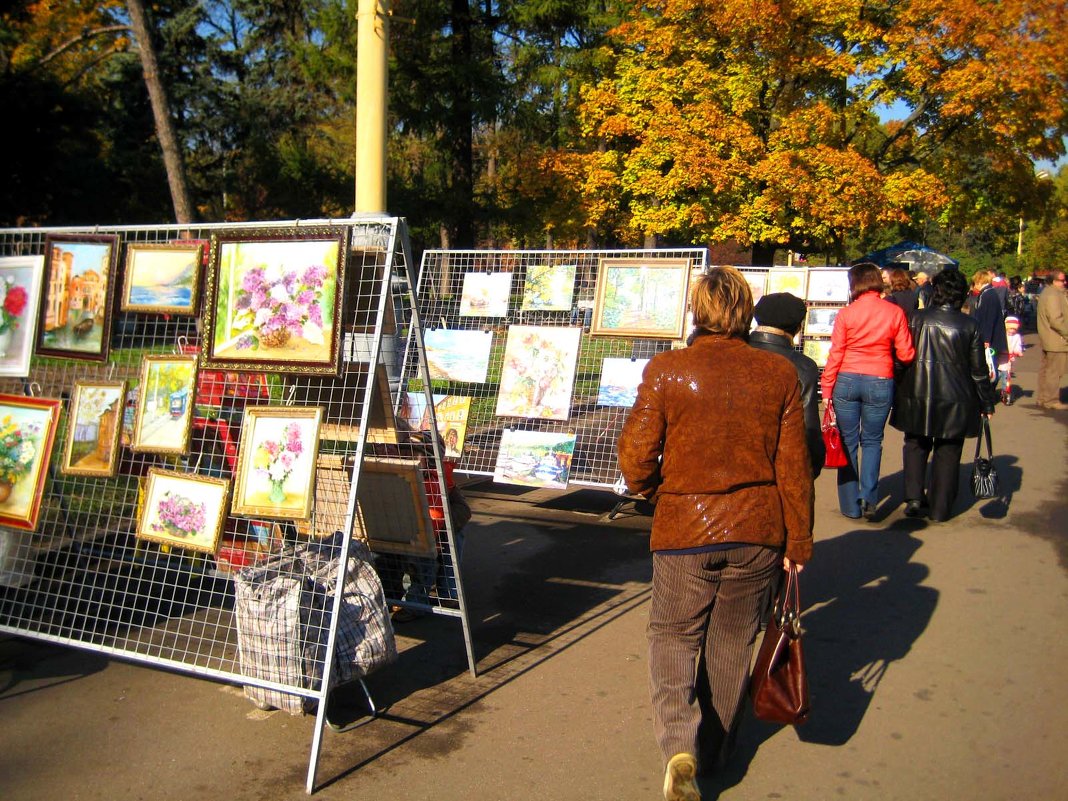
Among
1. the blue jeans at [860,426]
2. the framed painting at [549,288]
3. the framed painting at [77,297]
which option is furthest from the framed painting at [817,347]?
the framed painting at [77,297]

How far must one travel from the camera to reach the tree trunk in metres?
15.1

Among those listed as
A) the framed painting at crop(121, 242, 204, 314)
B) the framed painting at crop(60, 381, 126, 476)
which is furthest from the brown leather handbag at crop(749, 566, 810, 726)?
the framed painting at crop(60, 381, 126, 476)

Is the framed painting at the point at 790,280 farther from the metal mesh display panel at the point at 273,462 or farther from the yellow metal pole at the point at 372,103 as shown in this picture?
the metal mesh display panel at the point at 273,462

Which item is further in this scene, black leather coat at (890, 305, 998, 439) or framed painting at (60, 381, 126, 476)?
black leather coat at (890, 305, 998, 439)

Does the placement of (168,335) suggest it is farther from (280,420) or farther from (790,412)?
(790,412)

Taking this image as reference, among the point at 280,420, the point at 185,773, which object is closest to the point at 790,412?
the point at 280,420

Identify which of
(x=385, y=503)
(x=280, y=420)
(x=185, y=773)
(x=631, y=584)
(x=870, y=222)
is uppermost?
(x=870, y=222)

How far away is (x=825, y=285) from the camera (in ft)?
43.1

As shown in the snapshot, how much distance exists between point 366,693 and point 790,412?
2266 mm

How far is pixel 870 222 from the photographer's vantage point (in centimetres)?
1902

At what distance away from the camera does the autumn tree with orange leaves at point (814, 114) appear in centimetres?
1803

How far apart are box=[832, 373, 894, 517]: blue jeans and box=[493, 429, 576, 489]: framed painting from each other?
2105 mm

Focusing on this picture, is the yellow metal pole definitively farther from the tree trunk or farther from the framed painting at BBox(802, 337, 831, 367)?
the tree trunk

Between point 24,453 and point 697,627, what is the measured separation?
3.46 m
